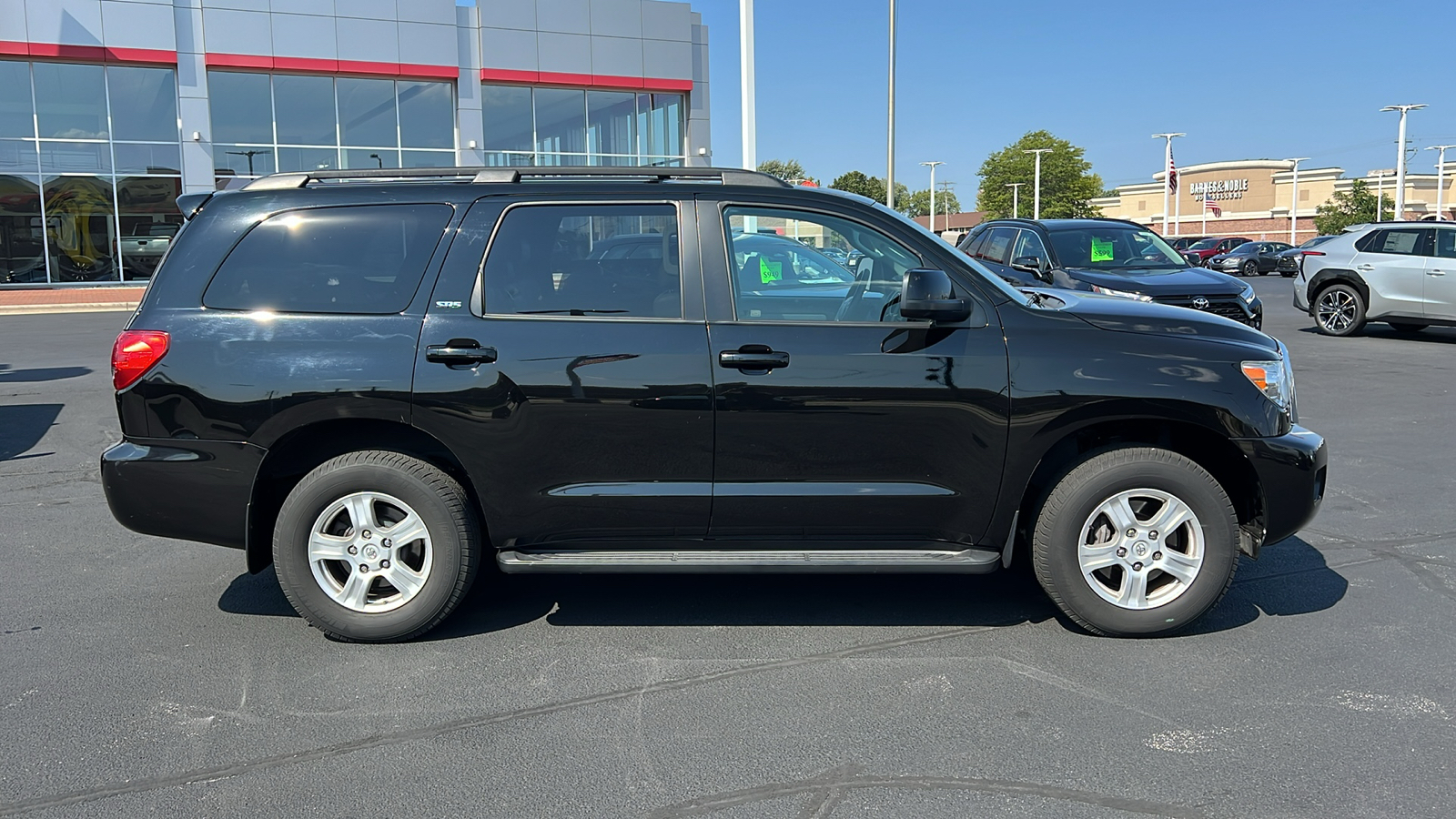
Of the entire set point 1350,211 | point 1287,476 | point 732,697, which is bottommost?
point 732,697

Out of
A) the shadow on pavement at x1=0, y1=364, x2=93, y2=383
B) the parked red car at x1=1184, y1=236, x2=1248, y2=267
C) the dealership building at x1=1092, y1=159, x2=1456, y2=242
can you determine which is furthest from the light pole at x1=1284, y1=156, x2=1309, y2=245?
the shadow on pavement at x1=0, y1=364, x2=93, y2=383

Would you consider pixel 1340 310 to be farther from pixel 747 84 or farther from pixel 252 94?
pixel 252 94

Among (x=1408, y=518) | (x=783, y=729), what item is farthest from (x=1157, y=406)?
(x=1408, y=518)

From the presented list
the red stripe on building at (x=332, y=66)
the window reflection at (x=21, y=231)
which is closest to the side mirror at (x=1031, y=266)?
the red stripe on building at (x=332, y=66)

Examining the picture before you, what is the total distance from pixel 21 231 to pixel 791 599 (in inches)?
1162

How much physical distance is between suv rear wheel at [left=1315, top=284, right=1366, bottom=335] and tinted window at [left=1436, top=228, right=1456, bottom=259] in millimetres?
1260

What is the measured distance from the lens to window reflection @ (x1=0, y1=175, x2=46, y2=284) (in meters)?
27.7

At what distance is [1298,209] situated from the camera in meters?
102

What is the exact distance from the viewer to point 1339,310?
16.3 meters

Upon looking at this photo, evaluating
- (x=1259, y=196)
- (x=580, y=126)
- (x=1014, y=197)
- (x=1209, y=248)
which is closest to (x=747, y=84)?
(x=580, y=126)

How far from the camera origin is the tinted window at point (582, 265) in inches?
175

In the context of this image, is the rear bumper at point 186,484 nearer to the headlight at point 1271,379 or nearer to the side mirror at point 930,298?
the side mirror at point 930,298

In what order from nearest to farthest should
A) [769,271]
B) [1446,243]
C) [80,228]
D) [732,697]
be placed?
[732,697]
[769,271]
[1446,243]
[80,228]

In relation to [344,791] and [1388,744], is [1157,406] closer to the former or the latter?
[1388,744]
